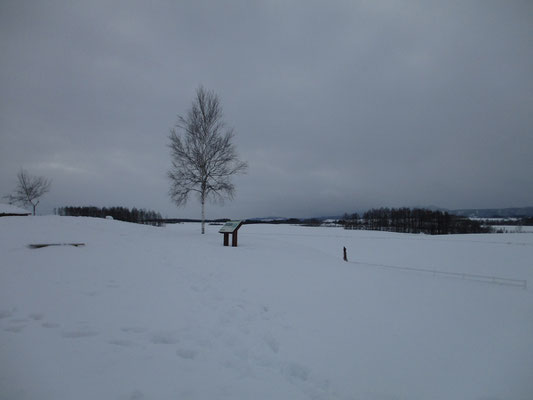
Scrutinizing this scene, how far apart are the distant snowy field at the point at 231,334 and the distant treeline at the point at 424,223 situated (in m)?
70.0

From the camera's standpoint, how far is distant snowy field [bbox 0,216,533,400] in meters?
2.63

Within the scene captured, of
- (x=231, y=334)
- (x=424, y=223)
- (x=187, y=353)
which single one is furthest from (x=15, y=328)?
(x=424, y=223)

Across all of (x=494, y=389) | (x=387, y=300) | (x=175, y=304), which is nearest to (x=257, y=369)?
(x=175, y=304)

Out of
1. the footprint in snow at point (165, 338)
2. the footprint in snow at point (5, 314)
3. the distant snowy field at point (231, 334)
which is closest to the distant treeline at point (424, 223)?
the distant snowy field at point (231, 334)

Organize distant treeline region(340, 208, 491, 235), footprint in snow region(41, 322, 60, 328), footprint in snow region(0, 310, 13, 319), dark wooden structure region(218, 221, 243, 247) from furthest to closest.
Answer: distant treeline region(340, 208, 491, 235) → dark wooden structure region(218, 221, 243, 247) → footprint in snow region(0, 310, 13, 319) → footprint in snow region(41, 322, 60, 328)

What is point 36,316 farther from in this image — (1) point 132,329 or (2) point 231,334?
(2) point 231,334

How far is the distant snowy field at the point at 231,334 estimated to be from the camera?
2631mm

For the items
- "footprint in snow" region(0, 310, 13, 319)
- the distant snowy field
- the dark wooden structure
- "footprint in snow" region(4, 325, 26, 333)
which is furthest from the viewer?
the dark wooden structure

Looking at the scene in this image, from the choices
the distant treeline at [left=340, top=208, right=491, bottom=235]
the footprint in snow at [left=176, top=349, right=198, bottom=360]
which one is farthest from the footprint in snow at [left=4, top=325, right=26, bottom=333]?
the distant treeline at [left=340, top=208, right=491, bottom=235]

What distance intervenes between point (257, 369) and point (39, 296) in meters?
4.53

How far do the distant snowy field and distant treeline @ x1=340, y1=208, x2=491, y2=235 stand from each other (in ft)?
230

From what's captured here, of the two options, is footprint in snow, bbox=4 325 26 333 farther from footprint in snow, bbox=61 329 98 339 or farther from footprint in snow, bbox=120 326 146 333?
footprint in snow, bbox=120 326 146 333

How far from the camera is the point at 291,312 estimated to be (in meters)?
5.11

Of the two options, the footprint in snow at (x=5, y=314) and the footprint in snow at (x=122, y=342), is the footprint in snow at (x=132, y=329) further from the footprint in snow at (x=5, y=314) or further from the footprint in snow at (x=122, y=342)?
the footprint in snow at (x=5, y=314)
